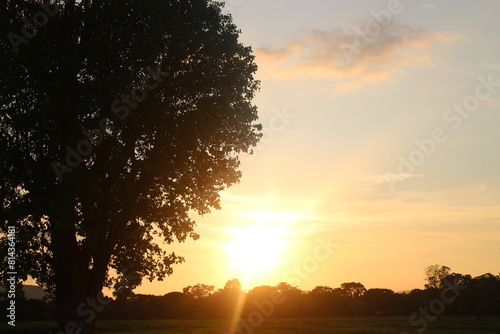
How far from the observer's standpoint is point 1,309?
282ft

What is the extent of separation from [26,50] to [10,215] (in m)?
8.27

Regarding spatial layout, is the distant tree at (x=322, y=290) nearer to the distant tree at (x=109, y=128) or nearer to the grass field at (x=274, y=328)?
the grass field at (x=274, y=328)

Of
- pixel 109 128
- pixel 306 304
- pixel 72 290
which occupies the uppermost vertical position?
pixel 109 128

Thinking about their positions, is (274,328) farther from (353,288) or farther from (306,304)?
(353,288)

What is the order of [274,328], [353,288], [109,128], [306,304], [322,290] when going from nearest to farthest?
[109,128] → [274,328] → [306,304] → [322,290] → [353,288]

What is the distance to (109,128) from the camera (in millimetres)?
25688

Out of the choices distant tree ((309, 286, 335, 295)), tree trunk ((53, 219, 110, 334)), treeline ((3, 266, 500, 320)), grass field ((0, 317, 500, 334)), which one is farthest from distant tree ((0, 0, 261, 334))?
distant tree ((309, 286, 335, 295))

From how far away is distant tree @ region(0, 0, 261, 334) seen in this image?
23438 mm

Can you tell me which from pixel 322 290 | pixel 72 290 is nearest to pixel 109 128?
Result: pixel 72 290

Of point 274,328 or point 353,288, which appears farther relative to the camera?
point 353,288

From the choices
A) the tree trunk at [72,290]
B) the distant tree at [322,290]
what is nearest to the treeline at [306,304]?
the distant tree at [322,290]

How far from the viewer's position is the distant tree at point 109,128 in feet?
76.9

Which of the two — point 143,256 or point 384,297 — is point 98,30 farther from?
point 384,297

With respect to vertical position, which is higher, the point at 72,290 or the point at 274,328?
the point at 72,290
